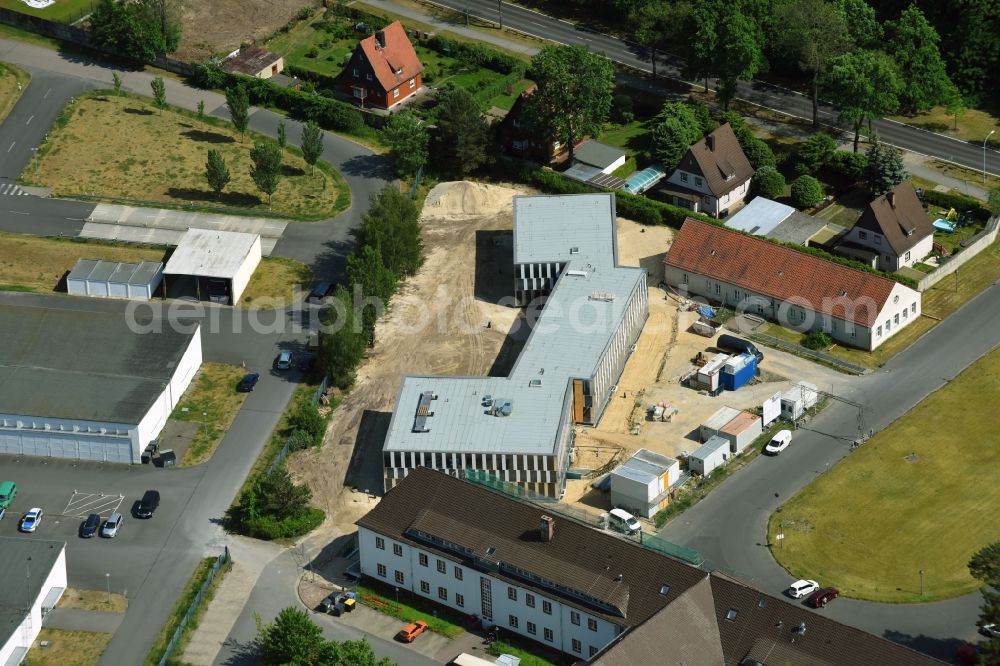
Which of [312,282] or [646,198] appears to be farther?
[646,198]

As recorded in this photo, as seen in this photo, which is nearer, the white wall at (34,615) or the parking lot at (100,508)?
the white wall at (34,615)

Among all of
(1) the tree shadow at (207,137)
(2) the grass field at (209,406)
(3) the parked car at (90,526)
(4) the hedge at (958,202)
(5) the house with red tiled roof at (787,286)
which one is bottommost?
(3) the parked car at (90,526)

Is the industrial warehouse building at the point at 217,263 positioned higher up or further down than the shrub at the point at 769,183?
further down

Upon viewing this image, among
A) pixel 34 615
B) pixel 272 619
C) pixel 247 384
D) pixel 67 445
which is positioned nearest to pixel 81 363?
pixel 67 445

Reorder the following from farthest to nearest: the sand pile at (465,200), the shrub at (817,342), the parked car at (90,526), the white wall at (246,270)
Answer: the sand pile at (465,200) < the white wall at (246,270) < the shrub at (817,342) < the parked car at (90,526)

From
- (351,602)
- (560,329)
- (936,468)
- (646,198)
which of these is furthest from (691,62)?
(351,602)

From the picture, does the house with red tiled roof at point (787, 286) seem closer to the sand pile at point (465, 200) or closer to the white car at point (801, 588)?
the sand pile at point (465, 200)

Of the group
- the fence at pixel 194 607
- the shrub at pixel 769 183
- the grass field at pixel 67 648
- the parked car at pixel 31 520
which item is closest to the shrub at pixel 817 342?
the shrub at pixel 769 183

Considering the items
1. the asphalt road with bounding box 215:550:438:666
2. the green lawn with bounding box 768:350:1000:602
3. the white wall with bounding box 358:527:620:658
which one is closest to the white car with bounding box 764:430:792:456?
the green lawn with bounding box 768:350:1000:602

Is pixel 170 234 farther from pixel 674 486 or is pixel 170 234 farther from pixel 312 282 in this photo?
pixel 674 486
